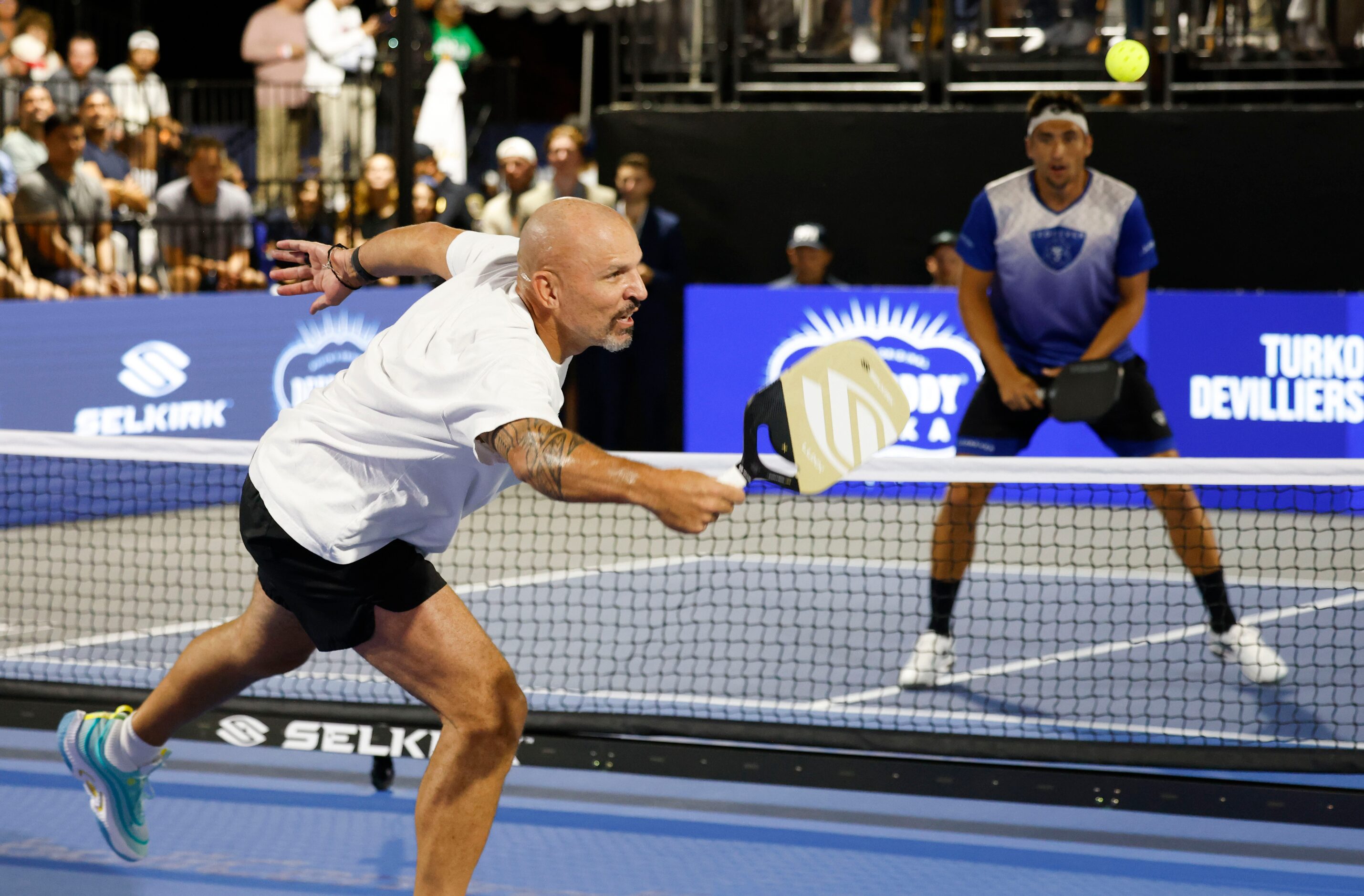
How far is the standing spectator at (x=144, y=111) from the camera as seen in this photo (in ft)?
38.7

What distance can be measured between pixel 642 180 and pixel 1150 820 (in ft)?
20.5

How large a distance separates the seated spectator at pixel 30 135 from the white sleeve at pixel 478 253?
7453 millimetres

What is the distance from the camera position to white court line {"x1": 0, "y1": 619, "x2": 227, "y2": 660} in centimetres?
579

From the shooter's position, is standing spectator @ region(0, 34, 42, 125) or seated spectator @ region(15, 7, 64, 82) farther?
seated spectator @ region(15, 7, 64, 82)

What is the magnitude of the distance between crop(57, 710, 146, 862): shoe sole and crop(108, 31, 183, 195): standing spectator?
8.39 m

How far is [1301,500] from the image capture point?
912cm

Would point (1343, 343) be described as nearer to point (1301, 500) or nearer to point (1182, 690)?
point (1301, 500)

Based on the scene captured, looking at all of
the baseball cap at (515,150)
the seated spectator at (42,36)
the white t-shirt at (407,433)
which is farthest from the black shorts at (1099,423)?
the seated spectator at (42,36)

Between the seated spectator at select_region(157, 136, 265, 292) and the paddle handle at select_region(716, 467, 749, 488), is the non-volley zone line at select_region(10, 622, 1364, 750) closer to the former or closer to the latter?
the paddle handle at select_region(716, 467, 749, 488)

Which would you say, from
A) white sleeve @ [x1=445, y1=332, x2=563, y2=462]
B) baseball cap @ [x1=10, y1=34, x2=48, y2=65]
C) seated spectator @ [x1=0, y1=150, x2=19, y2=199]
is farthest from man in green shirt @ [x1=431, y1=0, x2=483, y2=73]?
white sleeve @ [x1=445, y1=332, x2=563, y2=462]

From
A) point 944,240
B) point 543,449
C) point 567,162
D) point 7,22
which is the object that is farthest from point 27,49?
point 543,449

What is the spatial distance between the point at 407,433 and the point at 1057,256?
312 centimetres

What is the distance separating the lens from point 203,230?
10492 millimetres

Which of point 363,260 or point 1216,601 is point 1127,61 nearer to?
point 1216,601
